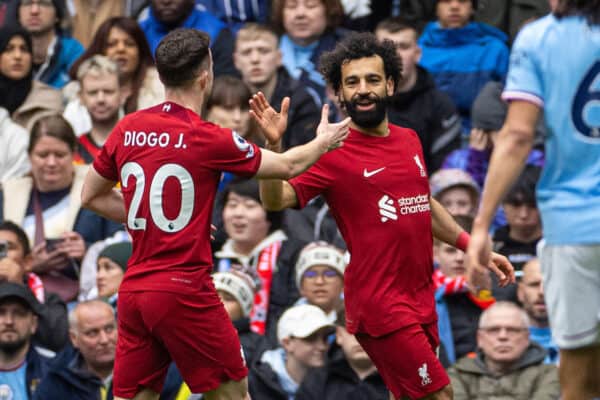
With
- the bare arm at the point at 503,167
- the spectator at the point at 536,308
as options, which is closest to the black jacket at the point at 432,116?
the spectator at the point at 536,308

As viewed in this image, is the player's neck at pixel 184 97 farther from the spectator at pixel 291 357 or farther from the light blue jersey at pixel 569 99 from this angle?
the spectator at pixel 291 357

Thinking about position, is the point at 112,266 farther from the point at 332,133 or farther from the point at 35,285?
the point at 332,133

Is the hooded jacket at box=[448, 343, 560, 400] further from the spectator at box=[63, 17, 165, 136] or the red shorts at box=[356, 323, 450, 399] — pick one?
the spectator at box=[63, 17, 165, 136]

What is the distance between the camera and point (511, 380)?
9844mm

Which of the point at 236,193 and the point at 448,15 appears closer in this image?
the point at 236,193

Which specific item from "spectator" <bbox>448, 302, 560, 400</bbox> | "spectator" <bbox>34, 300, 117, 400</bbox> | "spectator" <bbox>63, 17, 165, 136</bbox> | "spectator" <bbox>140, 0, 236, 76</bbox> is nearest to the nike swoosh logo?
"spectator" <bbox>448, 302, 560, 400</bbox>

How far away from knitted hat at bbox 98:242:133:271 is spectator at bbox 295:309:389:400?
5.76 ft

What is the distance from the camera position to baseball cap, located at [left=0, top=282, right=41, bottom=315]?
10.8 meters

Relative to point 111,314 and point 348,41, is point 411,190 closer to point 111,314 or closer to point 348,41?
point 348,41

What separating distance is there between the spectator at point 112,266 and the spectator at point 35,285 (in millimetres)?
329

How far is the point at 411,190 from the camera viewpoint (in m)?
8.30

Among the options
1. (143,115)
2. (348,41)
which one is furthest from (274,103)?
(143,115)

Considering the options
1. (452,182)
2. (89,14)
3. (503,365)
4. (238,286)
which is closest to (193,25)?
(89,14)

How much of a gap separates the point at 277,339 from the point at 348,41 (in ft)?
9.48
